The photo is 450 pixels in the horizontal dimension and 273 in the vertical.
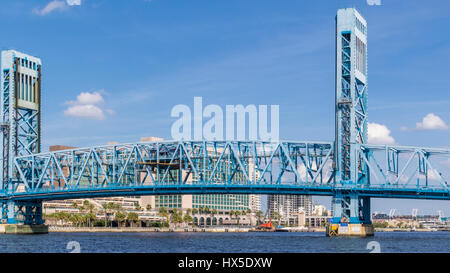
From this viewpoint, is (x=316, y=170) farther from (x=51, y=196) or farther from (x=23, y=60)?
(x=23, y=60)

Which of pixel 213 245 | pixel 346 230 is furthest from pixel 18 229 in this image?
pixel 346 230

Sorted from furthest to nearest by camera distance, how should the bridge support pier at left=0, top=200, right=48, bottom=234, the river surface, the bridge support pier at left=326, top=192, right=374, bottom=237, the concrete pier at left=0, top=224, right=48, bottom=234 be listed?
1. the bridge support pier at left=0, top=200, right=48, bottom=234
2. the concrete pier at left=0, top=224, right=48, bottom=234
3. the bridge support pier at left=326, top=192, right=374, bottom=237
4. the river surface

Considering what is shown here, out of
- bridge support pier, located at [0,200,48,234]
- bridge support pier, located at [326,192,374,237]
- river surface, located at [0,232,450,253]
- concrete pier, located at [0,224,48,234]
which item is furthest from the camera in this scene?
bridge support pier, located at [0,200,48,234]

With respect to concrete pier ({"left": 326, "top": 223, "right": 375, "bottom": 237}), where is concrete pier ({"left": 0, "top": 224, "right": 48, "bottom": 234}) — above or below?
below

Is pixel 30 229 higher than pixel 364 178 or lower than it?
lower

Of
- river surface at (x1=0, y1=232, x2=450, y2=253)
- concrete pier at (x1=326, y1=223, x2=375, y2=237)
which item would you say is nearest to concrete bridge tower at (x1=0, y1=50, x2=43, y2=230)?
river surface at (x1=0, y1=232, x2=450, y2=253)

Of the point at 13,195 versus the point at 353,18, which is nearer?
the point at 353,18

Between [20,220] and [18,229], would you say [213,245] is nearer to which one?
[18,229]

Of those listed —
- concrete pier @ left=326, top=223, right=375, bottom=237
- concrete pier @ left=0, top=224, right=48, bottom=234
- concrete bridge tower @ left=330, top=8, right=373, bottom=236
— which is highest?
concrete bridge tower @ left=330, top=8, right=373, bottom=236

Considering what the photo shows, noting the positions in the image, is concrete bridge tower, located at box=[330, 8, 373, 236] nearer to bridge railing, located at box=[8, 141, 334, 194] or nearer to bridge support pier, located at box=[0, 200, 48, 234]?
bridge railing, located at box=[8, 141, 334, 194]

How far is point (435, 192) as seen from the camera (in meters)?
103
